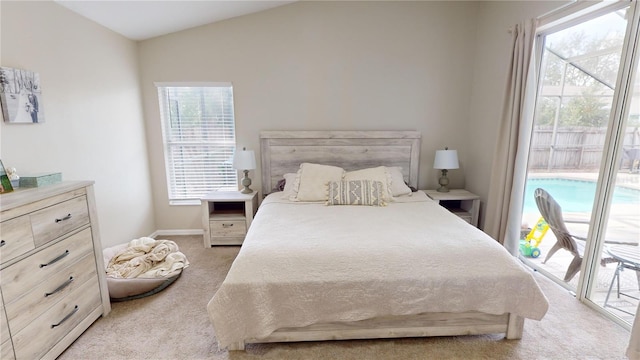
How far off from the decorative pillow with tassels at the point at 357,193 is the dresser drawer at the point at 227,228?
1099 mm

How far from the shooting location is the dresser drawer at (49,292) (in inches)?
58.9

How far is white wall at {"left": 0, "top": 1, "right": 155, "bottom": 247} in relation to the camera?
200cm

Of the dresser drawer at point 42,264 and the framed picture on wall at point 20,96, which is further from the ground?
the framed picture on wall at point 20,96

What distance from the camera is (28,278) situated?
61.4 inches

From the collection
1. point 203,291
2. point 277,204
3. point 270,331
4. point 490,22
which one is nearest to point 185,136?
point 277,204

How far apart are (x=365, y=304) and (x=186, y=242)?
2.56 meters

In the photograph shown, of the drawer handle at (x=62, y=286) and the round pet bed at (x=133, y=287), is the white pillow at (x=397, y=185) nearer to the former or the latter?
the round pet bed at (x=133, y=287)

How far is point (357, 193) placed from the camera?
2.91 metres

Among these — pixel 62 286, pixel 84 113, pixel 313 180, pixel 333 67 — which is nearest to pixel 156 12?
pixel 84 113

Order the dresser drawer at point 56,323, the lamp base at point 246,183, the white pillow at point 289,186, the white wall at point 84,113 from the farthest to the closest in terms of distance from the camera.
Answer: the lamp base at point 246,183
the white pillow at point 289,186
the white wall at point 84,113
the dresser drawer at point 56,323

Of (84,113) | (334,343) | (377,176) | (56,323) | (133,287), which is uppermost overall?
(84,113)

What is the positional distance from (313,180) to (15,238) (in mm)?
2209

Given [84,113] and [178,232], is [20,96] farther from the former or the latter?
[178,232]

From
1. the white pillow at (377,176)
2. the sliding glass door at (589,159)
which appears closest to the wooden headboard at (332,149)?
the white pillow at (377,176)
